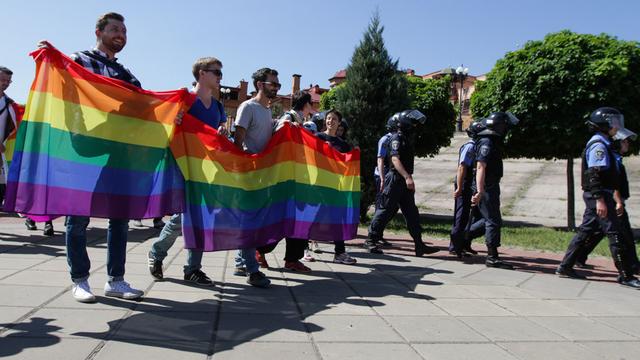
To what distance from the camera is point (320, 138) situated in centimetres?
648

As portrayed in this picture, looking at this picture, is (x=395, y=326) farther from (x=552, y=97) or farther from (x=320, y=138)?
(x=552, y=97)

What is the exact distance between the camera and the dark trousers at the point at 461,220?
7535 millimetres

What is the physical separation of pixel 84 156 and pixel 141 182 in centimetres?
47

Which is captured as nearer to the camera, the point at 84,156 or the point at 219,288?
the point at 84,156

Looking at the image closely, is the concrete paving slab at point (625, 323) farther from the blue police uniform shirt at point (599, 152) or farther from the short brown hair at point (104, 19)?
the short brown hair at point (104, 19)

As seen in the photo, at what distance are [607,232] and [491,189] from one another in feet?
4.96

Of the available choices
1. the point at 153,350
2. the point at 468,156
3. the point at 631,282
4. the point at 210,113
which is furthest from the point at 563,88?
the point at 153,350

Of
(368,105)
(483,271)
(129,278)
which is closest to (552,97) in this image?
(368,105)

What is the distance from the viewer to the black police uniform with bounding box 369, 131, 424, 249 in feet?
24.0

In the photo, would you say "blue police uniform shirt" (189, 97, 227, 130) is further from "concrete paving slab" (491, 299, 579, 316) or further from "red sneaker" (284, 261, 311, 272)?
"concrete paving slab" (491, 299, 579, 316)

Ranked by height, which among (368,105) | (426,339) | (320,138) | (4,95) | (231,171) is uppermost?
(368,105)

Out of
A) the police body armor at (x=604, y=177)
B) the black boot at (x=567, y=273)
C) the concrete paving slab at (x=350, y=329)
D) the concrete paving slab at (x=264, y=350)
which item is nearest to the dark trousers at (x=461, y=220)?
the black boot at (x=567, y=273)

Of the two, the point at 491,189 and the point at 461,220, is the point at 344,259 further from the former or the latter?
the point at 491,189

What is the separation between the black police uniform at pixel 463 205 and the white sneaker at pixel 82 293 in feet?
17.2
